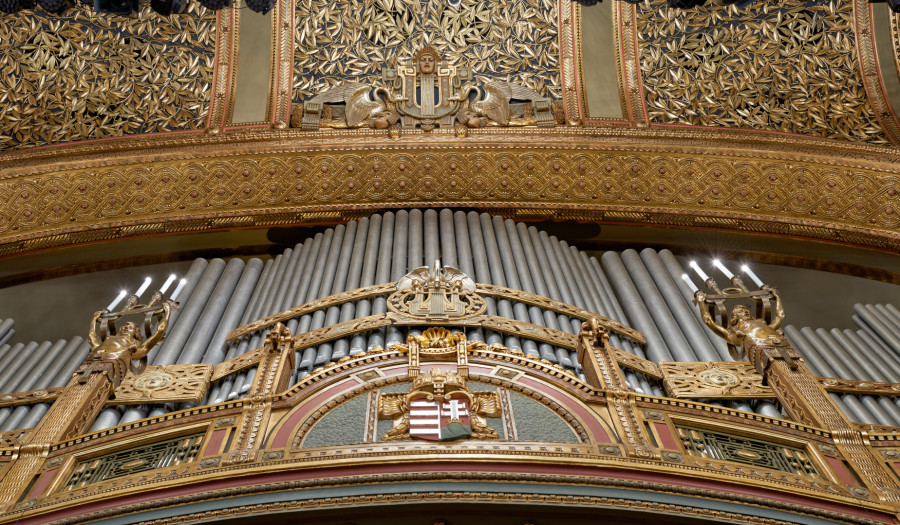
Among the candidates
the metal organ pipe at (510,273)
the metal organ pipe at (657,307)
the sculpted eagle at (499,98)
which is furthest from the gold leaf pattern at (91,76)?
the metal organ pipe at (657,307)

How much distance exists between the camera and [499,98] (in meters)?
11.0

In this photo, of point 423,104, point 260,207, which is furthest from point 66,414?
point 423,104

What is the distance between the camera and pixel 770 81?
35.4 ft

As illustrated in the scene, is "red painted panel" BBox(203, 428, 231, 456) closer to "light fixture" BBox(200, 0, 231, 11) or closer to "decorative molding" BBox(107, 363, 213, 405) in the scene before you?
"decorative molding" BBox(107, 363, 213, 405)

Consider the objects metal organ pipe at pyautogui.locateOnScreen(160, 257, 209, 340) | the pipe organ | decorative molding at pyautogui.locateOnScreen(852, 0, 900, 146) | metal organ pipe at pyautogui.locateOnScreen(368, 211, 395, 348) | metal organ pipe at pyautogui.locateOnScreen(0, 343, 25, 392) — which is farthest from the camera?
decorative molding at pyautogui.locateOnScreen(852, 0, 900, 146)

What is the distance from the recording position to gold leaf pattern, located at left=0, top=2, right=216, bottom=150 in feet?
33.9

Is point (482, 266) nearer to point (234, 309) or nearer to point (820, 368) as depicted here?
point (234, 309)

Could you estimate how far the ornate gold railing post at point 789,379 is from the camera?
474cm

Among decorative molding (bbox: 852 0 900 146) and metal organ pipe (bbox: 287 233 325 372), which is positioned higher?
decorative molding (bbox: 852 0 900 146)

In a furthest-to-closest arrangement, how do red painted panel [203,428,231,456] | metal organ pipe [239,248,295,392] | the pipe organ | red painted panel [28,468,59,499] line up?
metal organ pipe [239,248,295,392] < red painted panel [203,428,231,456] < red painted panel [28,468,59,499] < the pipe organ

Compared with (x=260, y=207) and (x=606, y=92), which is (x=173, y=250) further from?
(x=606, y=92)

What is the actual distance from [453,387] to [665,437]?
46.8 inches

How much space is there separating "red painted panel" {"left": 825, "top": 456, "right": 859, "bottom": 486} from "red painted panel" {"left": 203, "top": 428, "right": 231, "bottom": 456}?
3231 millimetres

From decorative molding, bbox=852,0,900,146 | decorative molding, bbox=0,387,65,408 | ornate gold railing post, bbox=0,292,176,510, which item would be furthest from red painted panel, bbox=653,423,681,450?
decorative molding, bbox=852,0,900,146
